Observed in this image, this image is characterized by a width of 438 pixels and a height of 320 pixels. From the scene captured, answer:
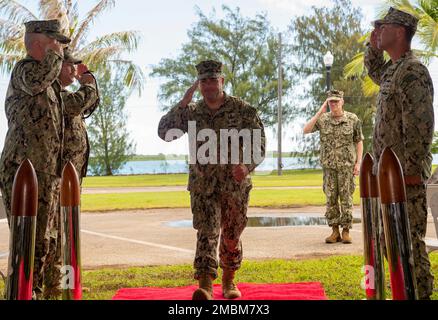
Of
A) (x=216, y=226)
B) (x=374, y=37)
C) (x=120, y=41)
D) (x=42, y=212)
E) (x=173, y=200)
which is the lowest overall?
(x=173, y=200)

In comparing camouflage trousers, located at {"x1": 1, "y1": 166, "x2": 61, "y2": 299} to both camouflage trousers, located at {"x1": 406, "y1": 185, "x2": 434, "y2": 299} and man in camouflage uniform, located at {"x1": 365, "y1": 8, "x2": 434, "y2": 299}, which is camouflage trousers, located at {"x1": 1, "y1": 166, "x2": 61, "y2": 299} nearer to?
man in camouflage uniform, located at {"x1": 365, "y1": 8, "x2": 434, "y2": 299}

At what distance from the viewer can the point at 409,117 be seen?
9.04ft

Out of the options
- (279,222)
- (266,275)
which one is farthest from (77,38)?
(266,275)

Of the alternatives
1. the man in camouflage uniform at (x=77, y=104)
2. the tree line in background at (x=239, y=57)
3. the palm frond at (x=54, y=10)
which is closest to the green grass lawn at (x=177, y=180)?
the tree line in background at (x=239, y=57)

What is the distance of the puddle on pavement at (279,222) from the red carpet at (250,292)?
3254 millimetres

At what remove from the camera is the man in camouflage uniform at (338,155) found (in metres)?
5.41

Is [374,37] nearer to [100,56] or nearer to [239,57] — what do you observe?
[239,57]

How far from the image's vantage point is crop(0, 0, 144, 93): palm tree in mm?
10156

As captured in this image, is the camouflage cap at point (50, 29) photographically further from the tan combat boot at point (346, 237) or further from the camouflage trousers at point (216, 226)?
the tan combat boot at point (346, 237)

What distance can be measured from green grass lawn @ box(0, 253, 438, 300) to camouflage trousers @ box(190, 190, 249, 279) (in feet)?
2.31

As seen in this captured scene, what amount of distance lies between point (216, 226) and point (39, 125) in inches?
41.1

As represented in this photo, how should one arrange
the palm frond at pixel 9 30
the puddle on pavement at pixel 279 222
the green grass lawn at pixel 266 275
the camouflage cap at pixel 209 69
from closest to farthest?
the camouflage cap at pixel 209 69, the green grass lawn at pixel 266 275, the puddle on pavement at pixel 279 222, the palm frond at pixel 9 30
